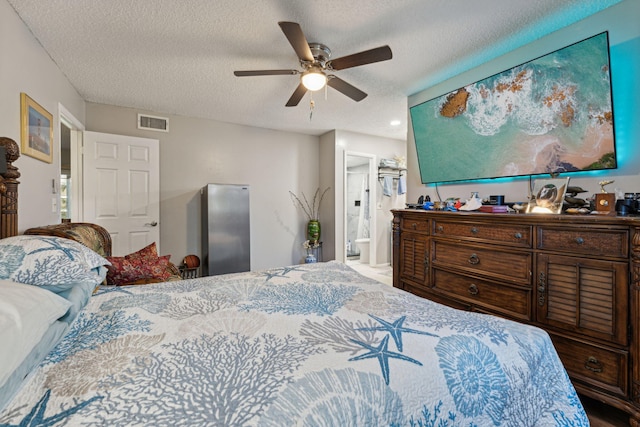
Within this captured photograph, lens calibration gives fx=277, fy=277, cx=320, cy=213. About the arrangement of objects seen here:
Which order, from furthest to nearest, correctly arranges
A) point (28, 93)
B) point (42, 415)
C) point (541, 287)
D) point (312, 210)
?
point (312, 210) < point (28, 93) < point (541, 287) < point (42, 415)

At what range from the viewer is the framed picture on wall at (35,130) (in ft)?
6.45

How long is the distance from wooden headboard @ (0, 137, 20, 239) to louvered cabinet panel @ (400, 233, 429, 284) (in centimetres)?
285

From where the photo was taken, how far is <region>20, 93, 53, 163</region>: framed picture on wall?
77.4 inches

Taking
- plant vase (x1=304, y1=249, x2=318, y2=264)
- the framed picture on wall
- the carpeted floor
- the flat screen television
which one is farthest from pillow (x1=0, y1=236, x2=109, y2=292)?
the carpeted floor

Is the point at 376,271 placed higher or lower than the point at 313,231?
lower

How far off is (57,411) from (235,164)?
406 cm

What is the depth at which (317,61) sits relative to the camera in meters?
2.19

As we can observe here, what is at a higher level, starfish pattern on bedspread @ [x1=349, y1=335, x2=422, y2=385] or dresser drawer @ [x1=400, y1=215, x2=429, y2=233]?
dresser drawer @ [x1=400, y1=215, x2=429, y2=233]

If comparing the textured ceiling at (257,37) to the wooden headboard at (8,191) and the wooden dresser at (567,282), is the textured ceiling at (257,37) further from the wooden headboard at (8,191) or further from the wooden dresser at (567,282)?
the wooden dresser at (567,282)

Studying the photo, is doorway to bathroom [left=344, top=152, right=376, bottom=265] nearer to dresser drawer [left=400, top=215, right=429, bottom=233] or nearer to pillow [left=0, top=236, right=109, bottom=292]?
dresser drawer [left=400, top=215, right=429, bottom=233]

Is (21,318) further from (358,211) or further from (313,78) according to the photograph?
(358,211)

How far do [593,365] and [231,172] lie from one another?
4329 millimetres

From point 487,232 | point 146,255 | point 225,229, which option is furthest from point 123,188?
point 487,232

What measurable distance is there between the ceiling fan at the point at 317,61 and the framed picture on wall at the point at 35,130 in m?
1.51
